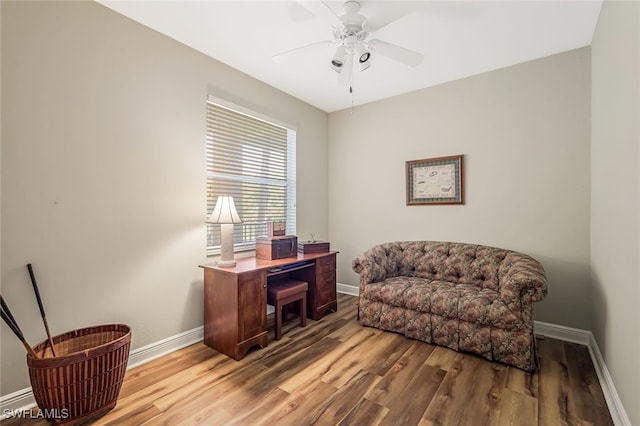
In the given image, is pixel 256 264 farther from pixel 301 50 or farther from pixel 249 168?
pixel 301 50

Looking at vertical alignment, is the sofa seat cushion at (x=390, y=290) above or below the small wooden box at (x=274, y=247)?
below

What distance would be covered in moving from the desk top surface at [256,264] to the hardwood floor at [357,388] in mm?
712

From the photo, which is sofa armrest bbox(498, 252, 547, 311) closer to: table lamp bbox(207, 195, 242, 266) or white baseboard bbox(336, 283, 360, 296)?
white baseboard bbox(336, 283, 360, 296)

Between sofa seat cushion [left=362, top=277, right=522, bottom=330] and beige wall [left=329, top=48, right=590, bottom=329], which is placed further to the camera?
beige wall [left=329, top=48, right=590, bottom=329]

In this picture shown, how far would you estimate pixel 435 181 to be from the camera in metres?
3.40

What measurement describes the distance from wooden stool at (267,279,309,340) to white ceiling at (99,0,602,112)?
6.36 feet

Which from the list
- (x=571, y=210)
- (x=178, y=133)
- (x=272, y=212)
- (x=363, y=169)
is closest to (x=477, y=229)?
(x=571, y=210)

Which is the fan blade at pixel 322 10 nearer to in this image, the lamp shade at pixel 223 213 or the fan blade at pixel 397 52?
the fan blade at pixel 397 52

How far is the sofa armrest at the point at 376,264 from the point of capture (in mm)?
2994

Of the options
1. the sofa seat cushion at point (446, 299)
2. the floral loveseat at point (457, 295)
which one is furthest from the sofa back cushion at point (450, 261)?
the sofa seat cushion at point (446, 299)

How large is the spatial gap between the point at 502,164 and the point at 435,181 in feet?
2.25

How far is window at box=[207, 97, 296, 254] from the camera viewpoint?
285 cm

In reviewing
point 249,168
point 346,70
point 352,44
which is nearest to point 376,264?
point 249,168

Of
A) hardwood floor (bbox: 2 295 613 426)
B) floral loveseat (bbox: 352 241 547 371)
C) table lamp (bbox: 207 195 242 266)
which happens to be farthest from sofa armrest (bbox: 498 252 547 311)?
table lamp (bbox: 207 195 242 266)
